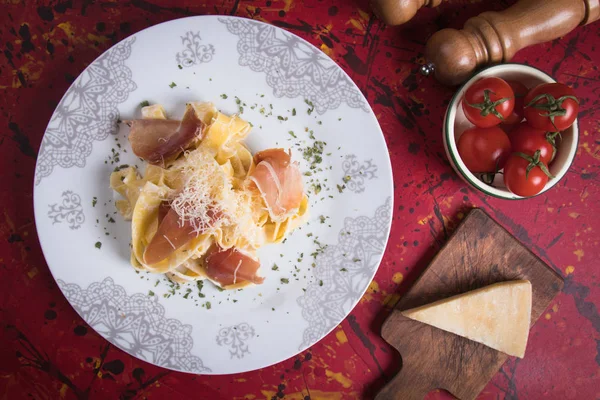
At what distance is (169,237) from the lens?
2104mm

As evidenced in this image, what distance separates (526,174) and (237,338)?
5.14 ft

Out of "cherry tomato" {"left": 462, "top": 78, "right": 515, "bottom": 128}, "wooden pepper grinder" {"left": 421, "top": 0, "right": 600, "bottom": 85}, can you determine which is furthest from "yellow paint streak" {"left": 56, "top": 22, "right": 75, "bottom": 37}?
"cherry tomato" {"left": 462, "top": 78, "right": 515, "bottom": 128}

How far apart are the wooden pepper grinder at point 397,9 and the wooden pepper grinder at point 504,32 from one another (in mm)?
165

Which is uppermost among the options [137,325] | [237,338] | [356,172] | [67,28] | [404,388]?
[67,28]

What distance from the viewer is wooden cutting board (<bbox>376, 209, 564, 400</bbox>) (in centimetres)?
237

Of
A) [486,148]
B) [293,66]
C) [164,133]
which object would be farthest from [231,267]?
[486,148]

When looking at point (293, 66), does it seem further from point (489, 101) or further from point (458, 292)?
point (458, 292)

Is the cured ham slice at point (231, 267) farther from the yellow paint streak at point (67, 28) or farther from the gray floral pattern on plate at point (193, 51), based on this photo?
the yellow paint streak at point (67, 28)

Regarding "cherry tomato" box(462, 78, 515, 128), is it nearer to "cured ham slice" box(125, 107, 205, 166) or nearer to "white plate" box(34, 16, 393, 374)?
"white plate" box(34, 16, 393, 374)

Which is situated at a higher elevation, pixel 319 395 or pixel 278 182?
pixel 278 182

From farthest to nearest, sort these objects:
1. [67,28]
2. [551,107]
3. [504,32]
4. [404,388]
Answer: [404,388] < [67,28] < [504,32] < [551,107]

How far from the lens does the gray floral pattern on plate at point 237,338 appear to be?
2.28 m

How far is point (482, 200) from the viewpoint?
2.41m

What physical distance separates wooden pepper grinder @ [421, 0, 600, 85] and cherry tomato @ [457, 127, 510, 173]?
0.99 feet
